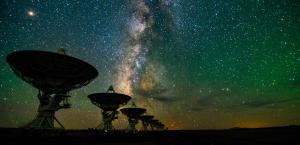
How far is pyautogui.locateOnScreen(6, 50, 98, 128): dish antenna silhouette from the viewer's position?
2783 cm

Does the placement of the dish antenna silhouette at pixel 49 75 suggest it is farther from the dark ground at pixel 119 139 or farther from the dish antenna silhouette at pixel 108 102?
the dish antenna silhouette at pixel 108 102

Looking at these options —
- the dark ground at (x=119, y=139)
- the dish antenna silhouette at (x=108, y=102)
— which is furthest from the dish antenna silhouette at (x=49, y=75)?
the dish antenna silhouette at (x=108, y=102)

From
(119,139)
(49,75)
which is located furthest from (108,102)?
(49,75)

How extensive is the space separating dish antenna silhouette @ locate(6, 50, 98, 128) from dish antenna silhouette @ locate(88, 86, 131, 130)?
9.63 metres

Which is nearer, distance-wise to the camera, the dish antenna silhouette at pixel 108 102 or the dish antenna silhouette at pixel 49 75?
the dish antenna silhouette at pixel 49 75

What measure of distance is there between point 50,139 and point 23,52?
1191 cm

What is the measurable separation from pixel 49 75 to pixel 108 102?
17.2 m

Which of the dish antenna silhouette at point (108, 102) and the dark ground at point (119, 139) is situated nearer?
the dark ground at point (119, 139)

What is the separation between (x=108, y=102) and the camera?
46.5 meters

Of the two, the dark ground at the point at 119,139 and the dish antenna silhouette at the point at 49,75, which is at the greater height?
the dish antenna silhouette at the point at 49,75

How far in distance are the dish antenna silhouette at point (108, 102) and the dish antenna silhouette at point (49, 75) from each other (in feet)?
31.6

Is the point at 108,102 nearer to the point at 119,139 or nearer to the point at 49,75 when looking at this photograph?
the point at 119,139

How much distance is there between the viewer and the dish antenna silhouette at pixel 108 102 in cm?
4525

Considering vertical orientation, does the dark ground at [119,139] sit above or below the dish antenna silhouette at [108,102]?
below
